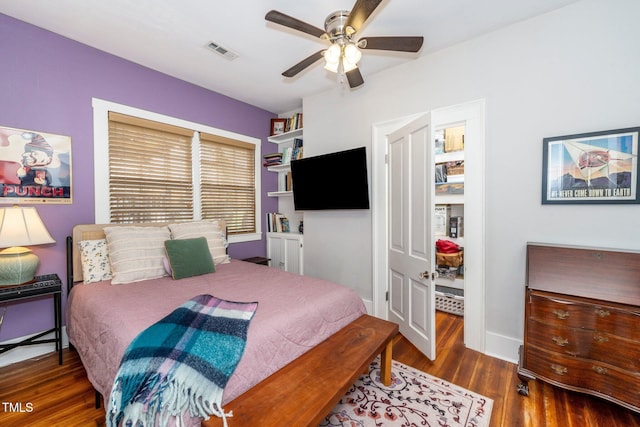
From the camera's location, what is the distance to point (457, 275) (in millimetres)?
3410

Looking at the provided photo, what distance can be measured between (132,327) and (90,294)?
89 centimetres

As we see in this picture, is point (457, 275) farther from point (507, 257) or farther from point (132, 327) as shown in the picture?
point (132, 327)

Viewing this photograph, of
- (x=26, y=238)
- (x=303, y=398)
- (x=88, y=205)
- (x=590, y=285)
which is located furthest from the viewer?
(x=88, y=205)

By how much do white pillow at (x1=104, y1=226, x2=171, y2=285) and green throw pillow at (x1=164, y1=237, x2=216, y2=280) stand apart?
0.13 m

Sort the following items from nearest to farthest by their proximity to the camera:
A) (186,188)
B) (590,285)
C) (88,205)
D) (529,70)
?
(590,285) → (529,70) → (88,205) → (186,188)

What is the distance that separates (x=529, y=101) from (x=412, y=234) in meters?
1.39

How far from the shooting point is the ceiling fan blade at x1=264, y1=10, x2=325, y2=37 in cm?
156

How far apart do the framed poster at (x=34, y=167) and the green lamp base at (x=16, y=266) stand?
0.45 meters

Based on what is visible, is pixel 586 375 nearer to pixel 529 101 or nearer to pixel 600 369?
pixel 600 369

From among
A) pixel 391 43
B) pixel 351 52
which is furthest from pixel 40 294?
pixel 391 43

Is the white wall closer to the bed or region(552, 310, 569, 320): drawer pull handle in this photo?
region(552, 310, 569, 320): drawer pull handle

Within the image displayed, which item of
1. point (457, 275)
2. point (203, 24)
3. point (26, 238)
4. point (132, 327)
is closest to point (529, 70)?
point (457, 275)

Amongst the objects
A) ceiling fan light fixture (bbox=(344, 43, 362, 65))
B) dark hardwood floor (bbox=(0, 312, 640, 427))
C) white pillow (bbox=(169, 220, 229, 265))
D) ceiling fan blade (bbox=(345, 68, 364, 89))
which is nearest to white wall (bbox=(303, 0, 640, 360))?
dark hardwood floor (bbox=(0, 312, 640, 427))

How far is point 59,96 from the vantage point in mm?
2342
